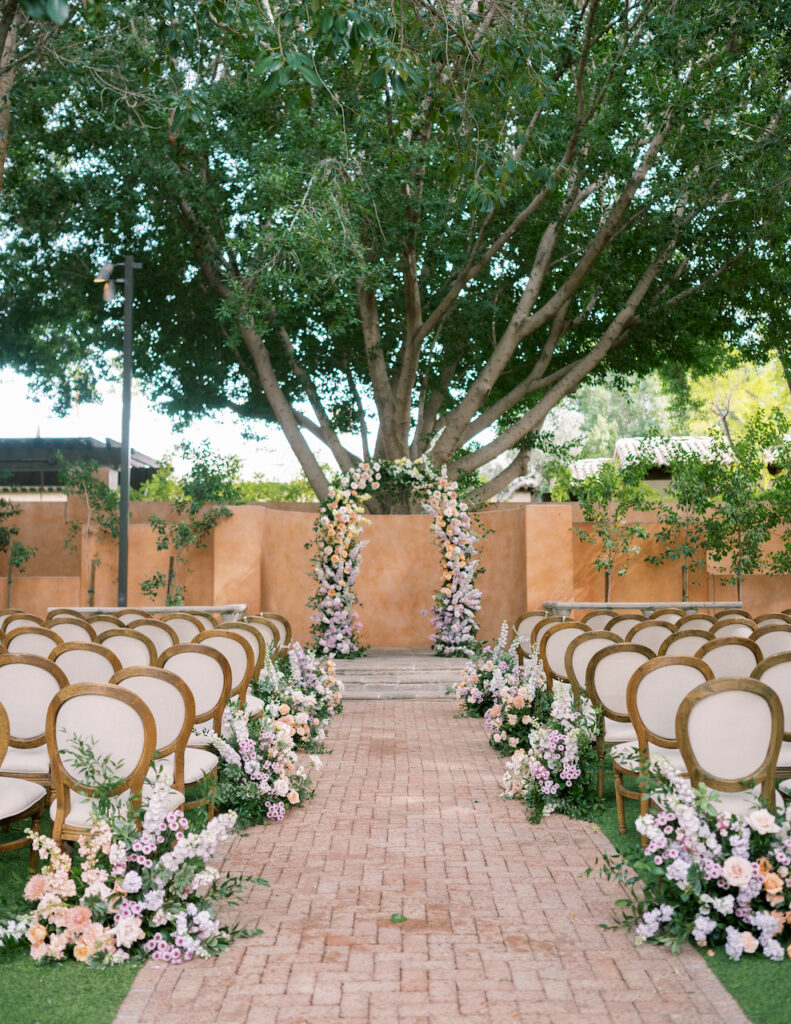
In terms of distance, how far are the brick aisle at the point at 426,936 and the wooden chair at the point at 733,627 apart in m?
2.71

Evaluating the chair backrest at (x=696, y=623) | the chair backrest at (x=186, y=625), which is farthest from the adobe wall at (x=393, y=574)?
the chair backrest at (x=186, y=625)

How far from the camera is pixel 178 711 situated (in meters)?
4.67

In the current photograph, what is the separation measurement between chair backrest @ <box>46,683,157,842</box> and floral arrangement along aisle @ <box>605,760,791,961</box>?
2.07 m

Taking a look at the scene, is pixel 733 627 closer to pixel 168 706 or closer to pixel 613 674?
pixel 613 674

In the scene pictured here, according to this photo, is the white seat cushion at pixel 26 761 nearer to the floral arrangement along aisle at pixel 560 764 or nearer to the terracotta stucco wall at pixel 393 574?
the floral arrangement along aisle at pixel 560 764

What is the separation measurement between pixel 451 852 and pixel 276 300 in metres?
10.9

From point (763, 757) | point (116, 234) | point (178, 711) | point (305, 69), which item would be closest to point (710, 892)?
point (763, 757)

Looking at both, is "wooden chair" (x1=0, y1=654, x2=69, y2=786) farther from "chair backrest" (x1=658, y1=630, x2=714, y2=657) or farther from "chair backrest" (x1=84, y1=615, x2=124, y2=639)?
"chair backrest" (x1=658, y1=630, x2=714, y2=657)

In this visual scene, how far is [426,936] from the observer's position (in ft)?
12.9

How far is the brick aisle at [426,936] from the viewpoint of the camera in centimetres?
327

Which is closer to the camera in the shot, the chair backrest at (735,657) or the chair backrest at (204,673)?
the chair backrest at (204,673)

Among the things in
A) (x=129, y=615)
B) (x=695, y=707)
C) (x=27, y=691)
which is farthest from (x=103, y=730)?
(x=129, y=615)

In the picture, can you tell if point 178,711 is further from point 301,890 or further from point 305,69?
point 305,69

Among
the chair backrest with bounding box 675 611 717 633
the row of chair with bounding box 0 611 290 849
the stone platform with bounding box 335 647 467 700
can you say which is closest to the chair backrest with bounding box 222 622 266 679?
the row of chair with bounding box 0 611 290 849
